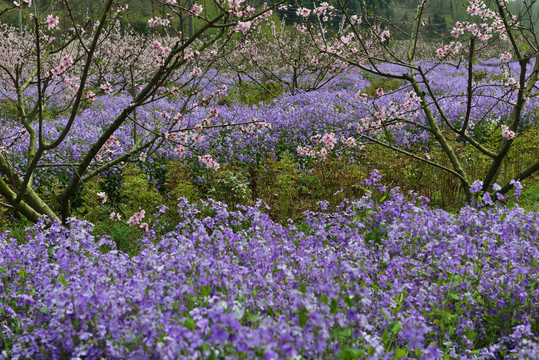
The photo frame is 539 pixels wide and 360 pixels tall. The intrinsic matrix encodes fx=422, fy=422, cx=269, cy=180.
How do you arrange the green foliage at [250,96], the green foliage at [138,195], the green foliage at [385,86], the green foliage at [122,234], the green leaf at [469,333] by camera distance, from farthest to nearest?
the green foliage at [385,86], the green foliage at [250,96], the green foliage at [138,195], the green foliage at [122,234], the green leaf at [469,333]

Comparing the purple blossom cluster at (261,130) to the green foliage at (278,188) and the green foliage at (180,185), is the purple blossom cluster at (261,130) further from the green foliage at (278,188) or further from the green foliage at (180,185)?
the green foliage at (278,188)

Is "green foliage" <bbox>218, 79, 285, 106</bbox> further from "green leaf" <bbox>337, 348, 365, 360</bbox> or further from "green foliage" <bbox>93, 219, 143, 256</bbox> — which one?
"green leaf" <bbox>337, 348, 365, 360</bbox>

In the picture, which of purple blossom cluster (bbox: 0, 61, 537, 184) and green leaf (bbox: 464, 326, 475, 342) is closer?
green leaf (bbox: 464, 326, 475, 342)

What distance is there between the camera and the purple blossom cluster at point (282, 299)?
6.50 feet

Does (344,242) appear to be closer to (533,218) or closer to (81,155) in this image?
(533,218)

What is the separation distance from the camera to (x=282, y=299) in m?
2.71

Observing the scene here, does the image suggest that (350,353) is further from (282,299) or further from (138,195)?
(138,195)

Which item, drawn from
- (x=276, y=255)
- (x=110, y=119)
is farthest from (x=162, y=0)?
(x=110, y=119)

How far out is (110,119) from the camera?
11039 millimetres

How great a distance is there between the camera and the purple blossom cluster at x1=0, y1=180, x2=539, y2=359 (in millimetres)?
1980

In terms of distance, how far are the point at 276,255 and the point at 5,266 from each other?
2238 millimetres

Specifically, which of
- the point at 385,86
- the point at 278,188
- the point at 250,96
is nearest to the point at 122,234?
the point at 278,188

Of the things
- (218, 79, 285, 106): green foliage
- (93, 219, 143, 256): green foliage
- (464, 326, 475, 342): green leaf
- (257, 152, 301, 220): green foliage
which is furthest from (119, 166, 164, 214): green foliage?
(218, 79, 285, 106): green foliage

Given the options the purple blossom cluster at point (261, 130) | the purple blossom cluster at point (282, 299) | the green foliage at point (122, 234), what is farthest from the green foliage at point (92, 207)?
the purple blossom cluster at point (282, 299)
